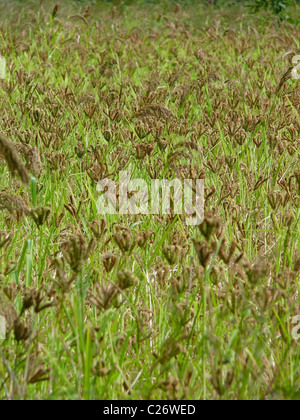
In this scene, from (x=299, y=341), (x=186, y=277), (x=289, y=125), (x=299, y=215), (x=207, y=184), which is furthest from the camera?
(x=289, y=125)

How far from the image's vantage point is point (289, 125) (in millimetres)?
4637

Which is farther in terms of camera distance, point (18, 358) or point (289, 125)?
point (289, 125)

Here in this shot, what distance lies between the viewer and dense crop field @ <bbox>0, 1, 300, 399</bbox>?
6.07 feet

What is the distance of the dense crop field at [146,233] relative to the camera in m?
1.85

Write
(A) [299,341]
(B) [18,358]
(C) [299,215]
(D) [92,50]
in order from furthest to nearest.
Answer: (D) [92,50] < (C) [299,215] < (A) [299,341] < (B) [18,358]

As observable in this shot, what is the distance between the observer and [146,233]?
2.65 meters

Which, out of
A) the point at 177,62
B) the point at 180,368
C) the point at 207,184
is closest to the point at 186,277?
the point at 180,368
